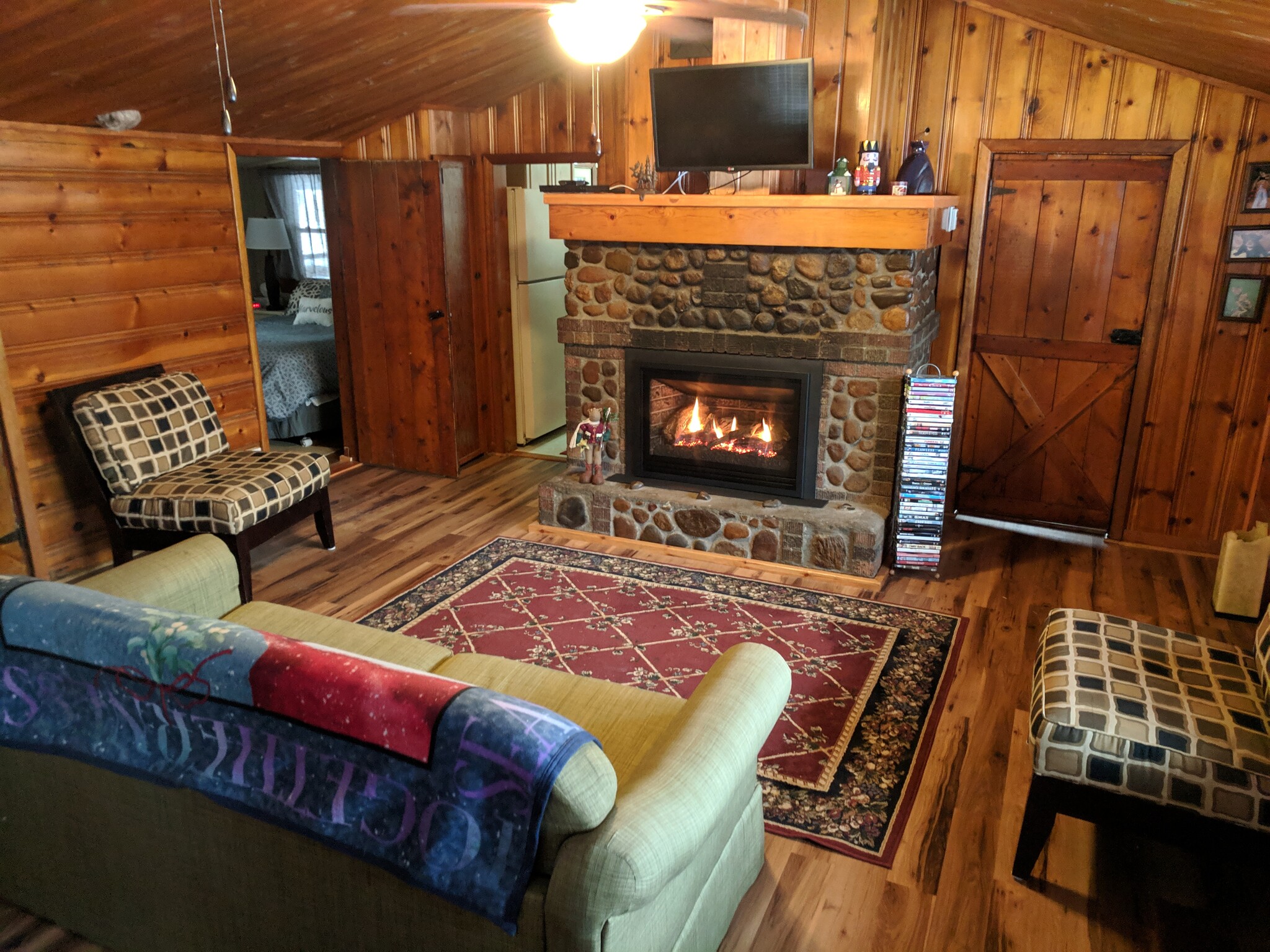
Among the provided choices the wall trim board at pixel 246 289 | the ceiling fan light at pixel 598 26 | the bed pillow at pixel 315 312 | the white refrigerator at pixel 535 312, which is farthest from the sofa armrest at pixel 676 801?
the bed pillow at pixel 315 312

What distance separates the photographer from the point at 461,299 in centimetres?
551

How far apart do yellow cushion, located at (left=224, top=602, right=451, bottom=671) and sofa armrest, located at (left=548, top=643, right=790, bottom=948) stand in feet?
2.81

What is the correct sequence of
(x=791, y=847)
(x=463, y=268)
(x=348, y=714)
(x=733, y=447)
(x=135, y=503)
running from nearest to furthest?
(x=348, y=714)
(x=791, y=847)
(x=135, y=503)
(x=733, y=447)
(x=463, y=268)

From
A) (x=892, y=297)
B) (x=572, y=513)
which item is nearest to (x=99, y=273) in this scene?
(x=572, y=513)

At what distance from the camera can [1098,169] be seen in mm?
4211

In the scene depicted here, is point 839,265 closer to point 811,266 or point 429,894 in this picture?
point 811,266

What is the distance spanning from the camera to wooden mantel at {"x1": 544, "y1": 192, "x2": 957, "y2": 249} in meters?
3.84

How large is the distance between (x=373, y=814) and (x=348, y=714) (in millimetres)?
175

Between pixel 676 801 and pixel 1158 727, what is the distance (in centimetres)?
125

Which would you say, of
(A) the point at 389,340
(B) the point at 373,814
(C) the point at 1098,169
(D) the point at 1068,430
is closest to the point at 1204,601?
(D) the point at 1068,430

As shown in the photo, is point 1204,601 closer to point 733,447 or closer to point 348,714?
point 733,447

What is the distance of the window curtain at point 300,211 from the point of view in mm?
8422

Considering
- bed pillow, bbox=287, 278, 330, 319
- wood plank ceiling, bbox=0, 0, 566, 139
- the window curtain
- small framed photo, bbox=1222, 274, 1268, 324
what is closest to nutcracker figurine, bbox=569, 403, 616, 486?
wood plank ceiling, bbox=0, 0, 566, 139

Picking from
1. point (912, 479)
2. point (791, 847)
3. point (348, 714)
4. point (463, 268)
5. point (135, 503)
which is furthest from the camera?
point (463, 268)
